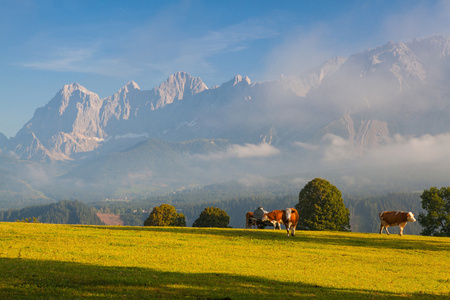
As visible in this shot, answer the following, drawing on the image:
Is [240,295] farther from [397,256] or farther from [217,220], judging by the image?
[217,220]

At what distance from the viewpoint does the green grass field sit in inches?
552

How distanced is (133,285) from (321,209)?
5060cm

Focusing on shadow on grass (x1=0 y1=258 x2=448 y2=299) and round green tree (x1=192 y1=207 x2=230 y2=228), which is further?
round green tree (x1=192 y1=207 x2=230 y2=228)

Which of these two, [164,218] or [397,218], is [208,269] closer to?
[397,218]

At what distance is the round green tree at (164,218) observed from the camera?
7538 centimetres

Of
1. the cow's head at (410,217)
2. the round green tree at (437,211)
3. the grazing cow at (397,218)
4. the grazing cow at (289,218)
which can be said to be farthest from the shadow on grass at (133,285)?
the round green tree at (437,211)

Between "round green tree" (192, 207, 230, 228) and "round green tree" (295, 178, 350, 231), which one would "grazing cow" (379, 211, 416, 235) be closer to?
"round green tree" (295, 178, 350, 231)

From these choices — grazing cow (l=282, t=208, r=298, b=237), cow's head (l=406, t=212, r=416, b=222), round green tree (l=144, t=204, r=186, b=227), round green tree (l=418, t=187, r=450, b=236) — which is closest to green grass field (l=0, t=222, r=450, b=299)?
grazing cow (l=282, t=208, r=298, b=237)

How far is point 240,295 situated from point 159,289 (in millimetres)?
3424

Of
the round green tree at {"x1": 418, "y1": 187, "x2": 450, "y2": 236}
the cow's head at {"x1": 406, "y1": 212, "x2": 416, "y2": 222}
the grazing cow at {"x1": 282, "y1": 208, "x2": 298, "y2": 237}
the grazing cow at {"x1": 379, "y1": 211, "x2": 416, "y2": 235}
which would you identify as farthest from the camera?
the round green tree at {"x1": 418, "y1": 187, "x2": 450, "y2": 236}

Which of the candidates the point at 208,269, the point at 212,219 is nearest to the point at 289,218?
the point at 208,269

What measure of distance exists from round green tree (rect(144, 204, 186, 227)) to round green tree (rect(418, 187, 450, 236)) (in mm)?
51348

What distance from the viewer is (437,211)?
199ft

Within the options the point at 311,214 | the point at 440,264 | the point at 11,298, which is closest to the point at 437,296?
the point at 440,264
